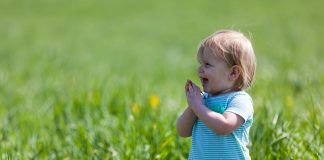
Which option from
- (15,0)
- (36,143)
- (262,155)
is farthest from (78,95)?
(15,0)

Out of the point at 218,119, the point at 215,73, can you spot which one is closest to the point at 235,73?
the point at 215,73

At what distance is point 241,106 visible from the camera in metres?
2.36

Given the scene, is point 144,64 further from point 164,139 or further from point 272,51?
point 164,139

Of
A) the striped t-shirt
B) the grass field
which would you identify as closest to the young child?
the striped t-shirt

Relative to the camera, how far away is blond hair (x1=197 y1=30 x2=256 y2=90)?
7.86 feet

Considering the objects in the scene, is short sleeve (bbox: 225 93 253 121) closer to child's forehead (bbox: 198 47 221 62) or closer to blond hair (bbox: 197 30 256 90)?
blond hair (bbox: 197 30 256 90)

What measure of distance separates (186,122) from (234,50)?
1.40 ft

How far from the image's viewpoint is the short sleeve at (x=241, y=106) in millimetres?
2342

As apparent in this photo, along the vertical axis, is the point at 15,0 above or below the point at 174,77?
below

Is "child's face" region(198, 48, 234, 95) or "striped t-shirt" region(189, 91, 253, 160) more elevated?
"child's face" region(198, 48, 234, 95)

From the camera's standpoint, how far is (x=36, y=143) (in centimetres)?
368

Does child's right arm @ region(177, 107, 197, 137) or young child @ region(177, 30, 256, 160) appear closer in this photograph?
young child @ region(177, 30, 256, 160)

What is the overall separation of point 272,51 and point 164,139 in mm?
6334

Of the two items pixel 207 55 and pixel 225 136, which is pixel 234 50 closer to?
pixel 207 55
